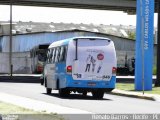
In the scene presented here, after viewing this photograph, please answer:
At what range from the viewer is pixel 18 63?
270 feet

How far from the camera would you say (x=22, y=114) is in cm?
1561

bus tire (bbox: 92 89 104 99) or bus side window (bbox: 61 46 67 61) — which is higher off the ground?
bus side window (bbox: 61 46 67 61)

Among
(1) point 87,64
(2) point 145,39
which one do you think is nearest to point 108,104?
(1) point 87,64

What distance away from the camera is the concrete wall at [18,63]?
81000mm

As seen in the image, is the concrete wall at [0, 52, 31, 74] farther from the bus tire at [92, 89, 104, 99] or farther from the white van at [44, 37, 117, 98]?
the white van at [44, 37, 117, 98]

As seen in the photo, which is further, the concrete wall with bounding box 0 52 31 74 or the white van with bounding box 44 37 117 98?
the concrete wall with bounding box 0 52 31 74

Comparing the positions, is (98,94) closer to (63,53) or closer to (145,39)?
(63,53)

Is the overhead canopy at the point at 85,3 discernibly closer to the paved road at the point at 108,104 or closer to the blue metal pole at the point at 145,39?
the blue metal pole at the point at 145,39

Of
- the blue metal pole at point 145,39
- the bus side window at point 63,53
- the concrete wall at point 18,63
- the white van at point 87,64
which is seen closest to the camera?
the white van at point 87,64

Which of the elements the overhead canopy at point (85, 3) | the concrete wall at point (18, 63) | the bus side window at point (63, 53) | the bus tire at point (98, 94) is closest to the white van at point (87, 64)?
the bus side window at point (63, 53)

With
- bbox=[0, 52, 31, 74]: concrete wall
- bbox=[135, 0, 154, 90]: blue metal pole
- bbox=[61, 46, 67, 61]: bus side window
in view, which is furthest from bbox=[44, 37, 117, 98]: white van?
bbox=[0, 52, 31, 74]: concrete wall

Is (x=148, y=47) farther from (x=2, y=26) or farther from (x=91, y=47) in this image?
(x=2, y=26)

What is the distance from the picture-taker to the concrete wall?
81000mm

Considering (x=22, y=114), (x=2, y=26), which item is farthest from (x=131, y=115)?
(x=2, y=26)
